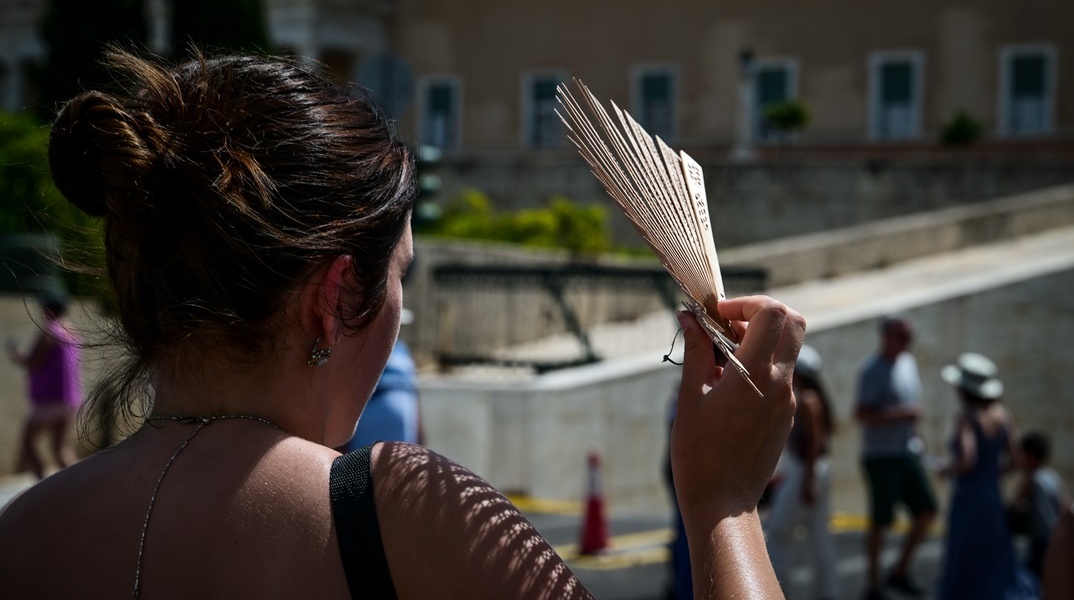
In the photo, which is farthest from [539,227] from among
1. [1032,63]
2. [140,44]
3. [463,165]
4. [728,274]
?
[140,44]

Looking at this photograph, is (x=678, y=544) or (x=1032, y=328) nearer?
(x=678, y=544)

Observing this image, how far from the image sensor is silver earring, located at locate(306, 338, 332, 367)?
1808 mm

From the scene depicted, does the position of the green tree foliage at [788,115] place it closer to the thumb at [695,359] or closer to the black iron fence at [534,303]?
the black iron fence at [534,303]

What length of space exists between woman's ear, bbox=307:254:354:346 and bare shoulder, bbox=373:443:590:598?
192 mm

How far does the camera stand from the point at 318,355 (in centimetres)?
181

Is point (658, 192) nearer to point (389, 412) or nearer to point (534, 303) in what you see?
point (389, 412)

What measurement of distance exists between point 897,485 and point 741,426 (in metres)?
8.07

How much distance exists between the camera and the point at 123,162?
5.82 feet

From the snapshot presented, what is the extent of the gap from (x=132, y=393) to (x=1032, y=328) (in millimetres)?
13182

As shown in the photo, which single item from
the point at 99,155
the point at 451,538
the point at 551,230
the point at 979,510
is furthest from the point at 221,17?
the point at 451,538

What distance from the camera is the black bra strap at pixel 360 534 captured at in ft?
5.28

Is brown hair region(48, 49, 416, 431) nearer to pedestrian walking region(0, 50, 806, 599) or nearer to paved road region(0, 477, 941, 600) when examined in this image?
pedestrian walking region(0, 50, 806, 599)

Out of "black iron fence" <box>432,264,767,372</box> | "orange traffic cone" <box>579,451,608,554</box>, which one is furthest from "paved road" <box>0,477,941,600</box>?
"black iron fence" <box>432,264,767,372</box>

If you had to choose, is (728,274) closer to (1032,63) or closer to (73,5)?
(73,5)
